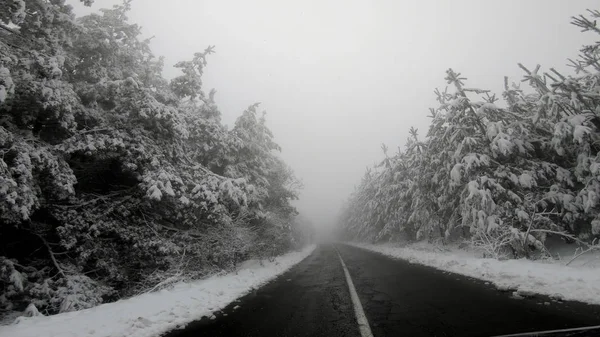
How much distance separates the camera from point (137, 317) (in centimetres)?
683

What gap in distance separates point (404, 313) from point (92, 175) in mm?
11241

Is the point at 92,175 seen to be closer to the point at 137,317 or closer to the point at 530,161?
the point at 137,317

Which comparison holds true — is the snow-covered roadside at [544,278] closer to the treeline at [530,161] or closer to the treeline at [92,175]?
the treeline at [530,161]

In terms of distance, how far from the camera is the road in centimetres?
480

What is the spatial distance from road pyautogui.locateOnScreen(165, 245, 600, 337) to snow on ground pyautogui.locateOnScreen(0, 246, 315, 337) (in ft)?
2.04

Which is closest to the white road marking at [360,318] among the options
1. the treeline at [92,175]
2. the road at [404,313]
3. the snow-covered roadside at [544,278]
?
the road at [404,313]

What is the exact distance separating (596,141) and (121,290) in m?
17.8

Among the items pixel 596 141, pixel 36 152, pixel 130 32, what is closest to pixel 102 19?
pixel 130 32

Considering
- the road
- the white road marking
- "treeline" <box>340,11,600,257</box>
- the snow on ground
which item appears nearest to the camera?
the road

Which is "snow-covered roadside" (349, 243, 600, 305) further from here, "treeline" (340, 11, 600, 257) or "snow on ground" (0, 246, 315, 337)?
"snow on ground" (0, 246, 315, 337)

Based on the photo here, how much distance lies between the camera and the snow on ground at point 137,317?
5.86 metres

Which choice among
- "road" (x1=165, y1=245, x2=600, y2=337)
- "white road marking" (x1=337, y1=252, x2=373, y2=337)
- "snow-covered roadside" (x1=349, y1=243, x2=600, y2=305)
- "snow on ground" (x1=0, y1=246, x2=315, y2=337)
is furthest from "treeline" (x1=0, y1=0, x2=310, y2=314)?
"snow-covered roadside" (x1=349, y1=243, x2=600, y2=305)

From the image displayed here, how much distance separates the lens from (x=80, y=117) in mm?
10242

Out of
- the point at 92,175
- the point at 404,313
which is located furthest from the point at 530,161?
the point at 92,175
